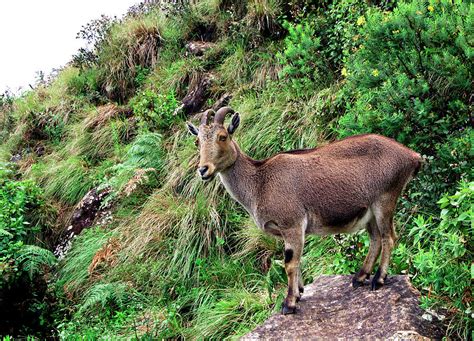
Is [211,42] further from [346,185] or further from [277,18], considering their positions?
[346,185]

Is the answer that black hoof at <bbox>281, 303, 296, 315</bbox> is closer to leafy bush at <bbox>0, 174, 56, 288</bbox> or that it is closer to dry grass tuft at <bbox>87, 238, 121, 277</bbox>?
dry grass tuft at <bbox>87, 238, 121, 277</bbox>

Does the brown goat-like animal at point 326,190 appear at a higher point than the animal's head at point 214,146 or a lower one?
lower

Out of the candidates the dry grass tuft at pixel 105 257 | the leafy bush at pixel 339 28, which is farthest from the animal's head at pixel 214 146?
the dry grass tuft at pixel 105 257

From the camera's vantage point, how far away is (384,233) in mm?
4242

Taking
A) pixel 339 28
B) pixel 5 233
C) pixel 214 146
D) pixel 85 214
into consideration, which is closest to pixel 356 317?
pixel 214 146

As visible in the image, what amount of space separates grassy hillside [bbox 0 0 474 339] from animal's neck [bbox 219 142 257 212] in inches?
48.2

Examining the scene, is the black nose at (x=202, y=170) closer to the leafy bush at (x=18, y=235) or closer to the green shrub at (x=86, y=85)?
the leafy bush at (x=18, y=235)

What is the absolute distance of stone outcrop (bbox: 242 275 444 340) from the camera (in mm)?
3680

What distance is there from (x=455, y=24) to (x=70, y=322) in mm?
6222

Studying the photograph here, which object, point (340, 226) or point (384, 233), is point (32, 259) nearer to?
point (340, 226)

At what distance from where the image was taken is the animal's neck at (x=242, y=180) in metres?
4.73

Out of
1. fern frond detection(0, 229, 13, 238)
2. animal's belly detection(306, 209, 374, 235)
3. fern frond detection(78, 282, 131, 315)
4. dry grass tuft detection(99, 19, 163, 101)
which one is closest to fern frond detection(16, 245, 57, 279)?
fern frond detection(0, 229, 13, 238)

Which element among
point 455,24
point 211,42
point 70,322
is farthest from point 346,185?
point 211,42

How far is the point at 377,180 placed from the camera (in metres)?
4.25
